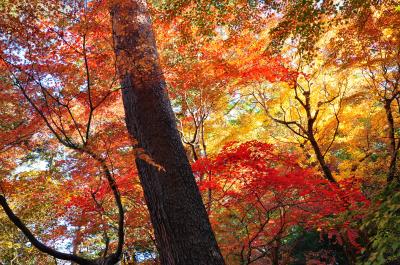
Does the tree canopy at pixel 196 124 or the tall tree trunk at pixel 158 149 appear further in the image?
the tree canopy at pixel 196 124

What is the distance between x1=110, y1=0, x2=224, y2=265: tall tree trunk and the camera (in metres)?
3.93

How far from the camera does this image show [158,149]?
175 inches

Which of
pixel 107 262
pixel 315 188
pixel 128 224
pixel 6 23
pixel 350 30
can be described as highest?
pixel 350 30

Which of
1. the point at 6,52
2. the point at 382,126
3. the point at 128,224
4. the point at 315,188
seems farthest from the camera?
the point at 382,126

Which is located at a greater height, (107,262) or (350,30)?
(350,30)

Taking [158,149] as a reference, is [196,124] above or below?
above

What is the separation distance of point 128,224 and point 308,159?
731cm

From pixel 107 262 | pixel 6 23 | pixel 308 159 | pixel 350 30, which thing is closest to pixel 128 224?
pixel 107 262

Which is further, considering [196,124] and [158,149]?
[196,124]

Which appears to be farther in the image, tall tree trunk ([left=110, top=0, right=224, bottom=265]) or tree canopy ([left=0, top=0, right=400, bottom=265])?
tree canopy ([left=0, top=0, right=400, bottom=265])

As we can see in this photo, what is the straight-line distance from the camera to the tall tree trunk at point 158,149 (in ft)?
12.9

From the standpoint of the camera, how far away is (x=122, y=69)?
5105 mm

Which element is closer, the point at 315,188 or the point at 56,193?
the point at 315,188

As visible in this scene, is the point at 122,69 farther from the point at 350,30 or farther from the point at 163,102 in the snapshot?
the point at 350,30
